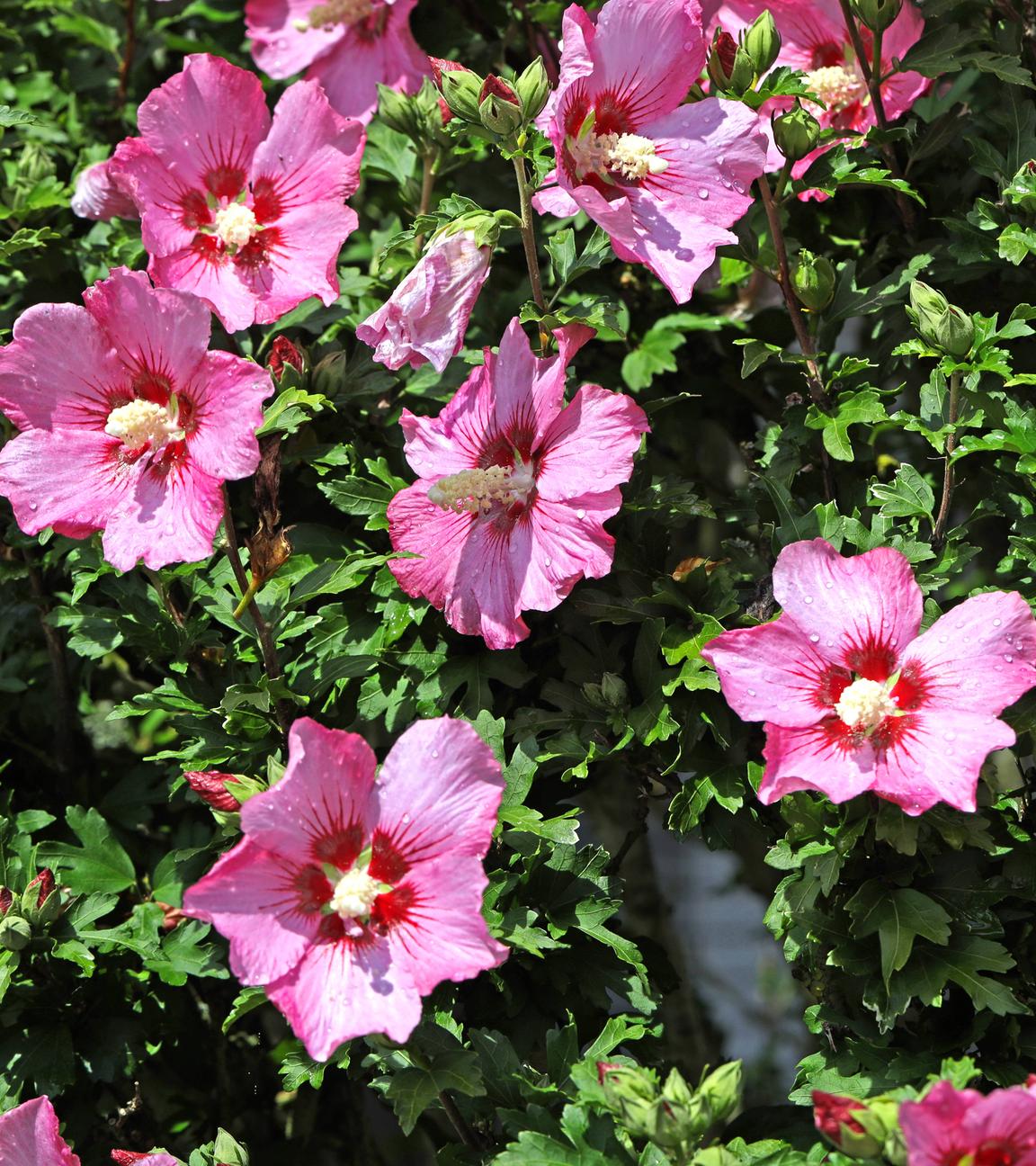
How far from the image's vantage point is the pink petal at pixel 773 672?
153 cm

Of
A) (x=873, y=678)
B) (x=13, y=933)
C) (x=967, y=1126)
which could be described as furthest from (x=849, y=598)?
(x=13, y=933)

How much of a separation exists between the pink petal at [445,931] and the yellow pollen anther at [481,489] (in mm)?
441

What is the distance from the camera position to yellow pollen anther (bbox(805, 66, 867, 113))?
6.53 feet

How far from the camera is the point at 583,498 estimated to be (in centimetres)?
166

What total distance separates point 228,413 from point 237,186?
0.46m

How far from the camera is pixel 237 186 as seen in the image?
6.33 feet

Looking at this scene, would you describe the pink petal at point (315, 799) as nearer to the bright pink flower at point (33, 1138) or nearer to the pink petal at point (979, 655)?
the bright pink flower at point (33, 1138)

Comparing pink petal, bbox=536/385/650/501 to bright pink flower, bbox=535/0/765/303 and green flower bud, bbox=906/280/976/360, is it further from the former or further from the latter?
green flower bud, bbox=906/280/976/360

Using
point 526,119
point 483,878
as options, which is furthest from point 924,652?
point 526,119

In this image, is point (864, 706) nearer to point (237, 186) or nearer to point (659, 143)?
point (659, 143)

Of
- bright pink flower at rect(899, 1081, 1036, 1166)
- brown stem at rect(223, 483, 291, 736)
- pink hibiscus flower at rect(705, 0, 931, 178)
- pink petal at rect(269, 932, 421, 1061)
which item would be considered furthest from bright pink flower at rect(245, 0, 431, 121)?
bright pink flower at rect(899, 1081, 1036, 1166)

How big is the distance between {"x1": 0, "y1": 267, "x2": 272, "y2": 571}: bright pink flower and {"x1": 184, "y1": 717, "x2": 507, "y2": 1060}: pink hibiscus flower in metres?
0.33

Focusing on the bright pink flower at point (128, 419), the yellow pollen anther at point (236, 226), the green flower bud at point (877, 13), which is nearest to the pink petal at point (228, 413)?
the bright pink flower at point (128, 419)

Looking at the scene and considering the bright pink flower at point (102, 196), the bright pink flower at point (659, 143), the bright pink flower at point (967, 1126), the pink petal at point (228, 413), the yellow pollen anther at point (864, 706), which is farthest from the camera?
the bright pink flower at point (102, 196)
